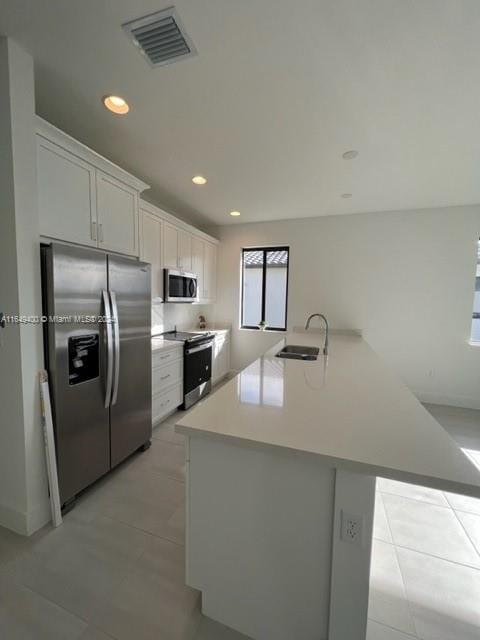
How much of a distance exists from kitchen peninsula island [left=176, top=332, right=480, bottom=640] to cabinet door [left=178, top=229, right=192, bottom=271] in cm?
270

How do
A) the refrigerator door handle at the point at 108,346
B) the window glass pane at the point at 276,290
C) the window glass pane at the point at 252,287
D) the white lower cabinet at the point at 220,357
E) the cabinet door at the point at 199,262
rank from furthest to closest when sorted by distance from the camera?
the window glass pane at the point at 252,287 → the window glass pane at the point at 276,290 → the white lower cabinet at the point at 220,357 → the cabinet door at the point at 199,262 → the refrigerator door handle at the point at 108,346

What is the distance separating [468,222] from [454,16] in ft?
10.4

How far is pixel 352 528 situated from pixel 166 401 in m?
2.41

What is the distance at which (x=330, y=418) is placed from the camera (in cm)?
110

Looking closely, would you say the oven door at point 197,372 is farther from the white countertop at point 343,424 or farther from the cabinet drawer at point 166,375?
the white countertop at point 343,424

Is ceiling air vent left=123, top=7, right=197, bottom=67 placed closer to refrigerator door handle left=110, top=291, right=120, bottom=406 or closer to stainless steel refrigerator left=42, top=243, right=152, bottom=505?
stainless steel refrigerator left=42, top=243, right=152, bottom=505

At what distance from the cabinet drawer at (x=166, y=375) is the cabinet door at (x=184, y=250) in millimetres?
1359

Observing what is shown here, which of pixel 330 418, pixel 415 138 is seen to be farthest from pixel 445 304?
pixel 330 418

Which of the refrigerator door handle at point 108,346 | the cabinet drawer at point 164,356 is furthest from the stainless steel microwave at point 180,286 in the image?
the refrigerator door handle at point 108,346

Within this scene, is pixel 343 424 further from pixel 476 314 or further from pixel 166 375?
pixel 476 314

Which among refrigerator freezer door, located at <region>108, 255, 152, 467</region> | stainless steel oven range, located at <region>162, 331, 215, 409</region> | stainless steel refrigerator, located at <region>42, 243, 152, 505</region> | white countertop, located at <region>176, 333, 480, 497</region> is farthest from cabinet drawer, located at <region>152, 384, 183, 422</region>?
white countertop, located at <region>176, 333, 480, 497</region>

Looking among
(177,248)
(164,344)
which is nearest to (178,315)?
(177,248)

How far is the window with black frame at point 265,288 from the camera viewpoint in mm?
4605

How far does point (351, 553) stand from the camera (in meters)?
0.89
